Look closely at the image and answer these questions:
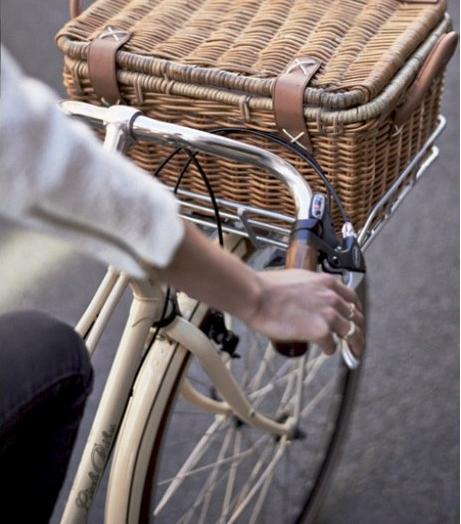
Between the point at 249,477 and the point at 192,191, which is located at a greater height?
the point at 192,191

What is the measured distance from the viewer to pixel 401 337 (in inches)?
64.1

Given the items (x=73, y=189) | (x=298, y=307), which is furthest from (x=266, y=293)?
(x=73, y=189)

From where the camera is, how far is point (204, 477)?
142 centimetres

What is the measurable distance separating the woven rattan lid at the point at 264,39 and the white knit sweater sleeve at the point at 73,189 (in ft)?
1.33

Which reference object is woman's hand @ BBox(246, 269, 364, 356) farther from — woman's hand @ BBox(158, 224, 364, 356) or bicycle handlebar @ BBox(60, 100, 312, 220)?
bicycle handlebar @ BBox(60, 100, 312, 220)

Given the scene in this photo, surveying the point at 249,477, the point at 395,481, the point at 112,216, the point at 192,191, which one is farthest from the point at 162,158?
the point at 395,481

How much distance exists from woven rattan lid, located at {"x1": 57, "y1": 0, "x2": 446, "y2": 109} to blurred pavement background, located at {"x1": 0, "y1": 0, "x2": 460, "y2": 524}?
0.74m

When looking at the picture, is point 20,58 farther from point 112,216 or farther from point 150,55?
point 112,216

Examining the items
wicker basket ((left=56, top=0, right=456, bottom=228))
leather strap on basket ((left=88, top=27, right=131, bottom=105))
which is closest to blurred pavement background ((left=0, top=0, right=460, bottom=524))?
wicker basket ((left=56, top=0, right=456, bottom=228))

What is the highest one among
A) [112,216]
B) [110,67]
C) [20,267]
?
[112,216]

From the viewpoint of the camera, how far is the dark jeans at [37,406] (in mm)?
686

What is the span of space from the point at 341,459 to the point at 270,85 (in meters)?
0.79

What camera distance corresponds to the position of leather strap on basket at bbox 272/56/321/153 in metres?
0.86

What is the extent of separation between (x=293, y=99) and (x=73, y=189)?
431 millimetres
